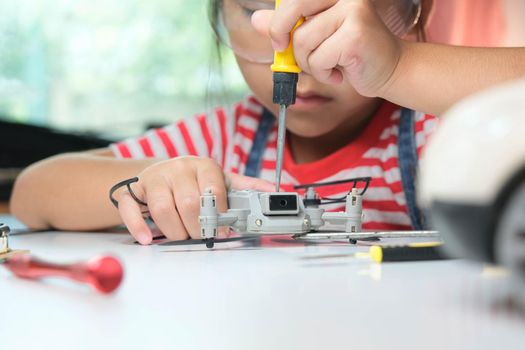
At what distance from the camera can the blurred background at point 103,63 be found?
2.06 metres

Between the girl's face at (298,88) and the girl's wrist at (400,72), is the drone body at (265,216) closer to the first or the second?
the girl's wrist at (400,72)

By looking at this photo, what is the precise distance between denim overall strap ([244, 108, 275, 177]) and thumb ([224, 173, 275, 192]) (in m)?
0.38

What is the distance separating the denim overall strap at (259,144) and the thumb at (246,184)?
0.38 meters

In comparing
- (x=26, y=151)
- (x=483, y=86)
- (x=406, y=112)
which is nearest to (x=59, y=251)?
(x=483, y=86)

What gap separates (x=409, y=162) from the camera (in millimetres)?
1007

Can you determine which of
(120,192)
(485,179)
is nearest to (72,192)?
(120,192)

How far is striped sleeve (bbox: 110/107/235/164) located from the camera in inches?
43.9

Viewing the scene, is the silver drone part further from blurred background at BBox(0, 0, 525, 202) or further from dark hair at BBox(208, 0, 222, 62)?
blurred background at BBox(0, 0, 525, 202)

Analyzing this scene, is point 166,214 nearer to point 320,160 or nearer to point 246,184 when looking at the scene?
point 246,184

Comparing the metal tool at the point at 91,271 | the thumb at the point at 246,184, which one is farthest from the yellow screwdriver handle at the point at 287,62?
the metal tool at the point at 91,271

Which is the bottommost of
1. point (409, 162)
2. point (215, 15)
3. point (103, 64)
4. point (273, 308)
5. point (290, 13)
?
point (273, 308)

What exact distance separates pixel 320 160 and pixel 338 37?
0.46 metres

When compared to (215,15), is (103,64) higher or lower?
higher

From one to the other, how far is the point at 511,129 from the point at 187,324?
0.54 ft
